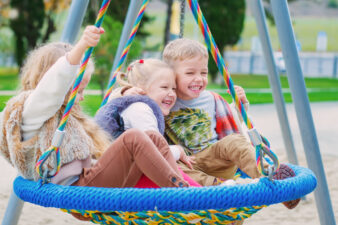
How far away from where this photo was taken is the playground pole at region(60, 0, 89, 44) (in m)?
2.58

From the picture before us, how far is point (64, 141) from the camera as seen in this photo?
1.80 m

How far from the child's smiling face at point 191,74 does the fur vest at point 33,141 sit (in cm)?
67

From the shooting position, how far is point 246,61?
28.8m

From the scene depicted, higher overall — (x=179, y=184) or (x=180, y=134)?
(x=179, y=184)

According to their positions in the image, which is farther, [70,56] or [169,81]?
[169,81]

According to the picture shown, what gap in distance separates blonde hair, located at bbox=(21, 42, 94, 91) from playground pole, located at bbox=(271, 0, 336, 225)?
3.52ft

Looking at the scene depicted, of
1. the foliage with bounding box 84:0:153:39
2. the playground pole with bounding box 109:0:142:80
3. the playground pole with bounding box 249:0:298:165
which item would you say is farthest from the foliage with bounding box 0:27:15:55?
the playground pole with bounding box 249:0:298:165

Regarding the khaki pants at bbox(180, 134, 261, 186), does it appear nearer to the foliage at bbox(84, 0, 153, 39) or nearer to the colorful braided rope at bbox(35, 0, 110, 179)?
the colorful braided rope at bbox(35, 0, 110, 179)

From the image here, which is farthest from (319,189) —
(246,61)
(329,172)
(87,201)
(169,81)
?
(246,61)

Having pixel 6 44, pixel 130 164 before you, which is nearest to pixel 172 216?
pixel 130 164

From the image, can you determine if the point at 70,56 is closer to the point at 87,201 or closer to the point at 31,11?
the point at 87,201

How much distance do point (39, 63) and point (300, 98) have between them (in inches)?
49.0

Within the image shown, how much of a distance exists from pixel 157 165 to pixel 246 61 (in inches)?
1088

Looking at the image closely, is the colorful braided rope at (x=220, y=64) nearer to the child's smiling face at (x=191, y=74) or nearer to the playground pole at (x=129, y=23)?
the child's smiling face at (x=191, y=74)
